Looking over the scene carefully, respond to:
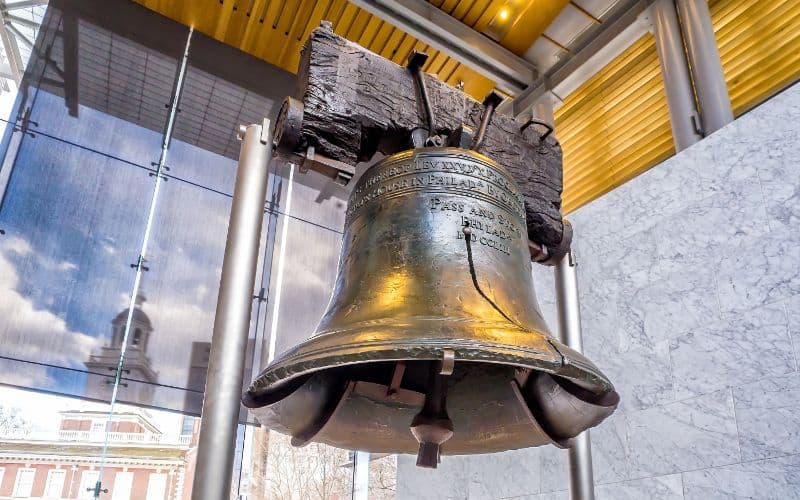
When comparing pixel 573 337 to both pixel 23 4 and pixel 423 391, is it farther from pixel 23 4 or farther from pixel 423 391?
pixel 23 4

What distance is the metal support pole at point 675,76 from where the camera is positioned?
144 inches

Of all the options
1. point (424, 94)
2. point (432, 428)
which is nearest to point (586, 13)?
point (424, 94)

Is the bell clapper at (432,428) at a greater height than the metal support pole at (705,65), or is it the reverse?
the metal support pole at (705,65)

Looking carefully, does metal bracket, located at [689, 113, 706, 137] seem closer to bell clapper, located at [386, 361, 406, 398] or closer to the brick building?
bell clapper, located at [386, 361, 406, 398]

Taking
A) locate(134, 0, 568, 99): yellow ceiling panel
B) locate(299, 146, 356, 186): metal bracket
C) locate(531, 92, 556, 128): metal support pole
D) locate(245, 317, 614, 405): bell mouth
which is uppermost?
locate(134, 0, 568, 99): yellow ceiling panel

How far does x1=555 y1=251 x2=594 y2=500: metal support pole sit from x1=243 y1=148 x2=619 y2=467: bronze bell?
297mm

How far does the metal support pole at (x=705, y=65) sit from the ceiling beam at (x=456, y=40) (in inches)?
55.1

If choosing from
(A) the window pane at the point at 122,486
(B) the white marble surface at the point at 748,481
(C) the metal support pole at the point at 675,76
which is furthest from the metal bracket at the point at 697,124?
(A) the window pane at the point at 122,486

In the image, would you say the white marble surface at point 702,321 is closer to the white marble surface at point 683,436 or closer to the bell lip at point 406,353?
the white marble surface at point 683,436

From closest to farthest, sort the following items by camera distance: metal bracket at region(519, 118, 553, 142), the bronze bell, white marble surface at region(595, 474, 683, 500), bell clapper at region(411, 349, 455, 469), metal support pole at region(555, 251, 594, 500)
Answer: the bronze bell
bell clapper at region(411, 349, 455, 469)
metal support pole at region(555, 251, 594, 500)
metal bracket at region(519, 118, 553, 142)
white marble surface at region(595, 474, 683, 500)

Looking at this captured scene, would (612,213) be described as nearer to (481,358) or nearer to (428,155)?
(428,155)

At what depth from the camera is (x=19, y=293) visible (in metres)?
3.71

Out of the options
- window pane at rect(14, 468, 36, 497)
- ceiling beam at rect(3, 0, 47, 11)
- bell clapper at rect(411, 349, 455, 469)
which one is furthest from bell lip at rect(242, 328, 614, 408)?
ceiling beam at rect(3, 0, 47, 11)

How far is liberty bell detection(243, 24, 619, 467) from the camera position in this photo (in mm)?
1417
